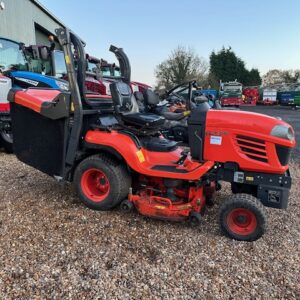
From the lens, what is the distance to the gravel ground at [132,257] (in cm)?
231

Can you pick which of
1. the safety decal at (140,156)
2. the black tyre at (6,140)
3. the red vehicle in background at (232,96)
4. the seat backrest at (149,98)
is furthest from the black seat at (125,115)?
the red vehicle in background at (232,96)

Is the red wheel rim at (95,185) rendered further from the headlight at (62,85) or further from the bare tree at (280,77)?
the bare tree at (280,77)

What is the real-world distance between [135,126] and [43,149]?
1.12 metres

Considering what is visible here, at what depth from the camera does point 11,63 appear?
23.5 ft

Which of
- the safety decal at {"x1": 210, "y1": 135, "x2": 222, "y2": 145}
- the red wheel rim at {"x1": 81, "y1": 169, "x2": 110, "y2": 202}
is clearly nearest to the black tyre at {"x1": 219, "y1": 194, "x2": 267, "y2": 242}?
the safety decal at {"x1": 210, "y1": 135, "x2": 222, "y2": 145}

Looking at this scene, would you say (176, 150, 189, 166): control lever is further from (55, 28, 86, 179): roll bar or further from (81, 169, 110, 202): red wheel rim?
(55, 28, 86, 179): roll bar

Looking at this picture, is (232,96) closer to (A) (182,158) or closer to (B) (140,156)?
(A) (182,158)

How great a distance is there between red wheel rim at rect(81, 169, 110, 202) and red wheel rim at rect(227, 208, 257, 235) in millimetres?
1384

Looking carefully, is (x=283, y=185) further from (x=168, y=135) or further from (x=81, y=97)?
(x=168, y=135)

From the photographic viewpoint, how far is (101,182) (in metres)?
3.65

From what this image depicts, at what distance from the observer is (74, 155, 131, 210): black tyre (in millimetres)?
3408

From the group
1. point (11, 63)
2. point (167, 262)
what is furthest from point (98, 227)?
point (11, 63)

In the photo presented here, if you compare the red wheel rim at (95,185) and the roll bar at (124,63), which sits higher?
the roll bar at (124,63)

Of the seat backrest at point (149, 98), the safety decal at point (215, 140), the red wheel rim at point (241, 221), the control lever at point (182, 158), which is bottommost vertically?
the red wheel rim at point (241, 221)
